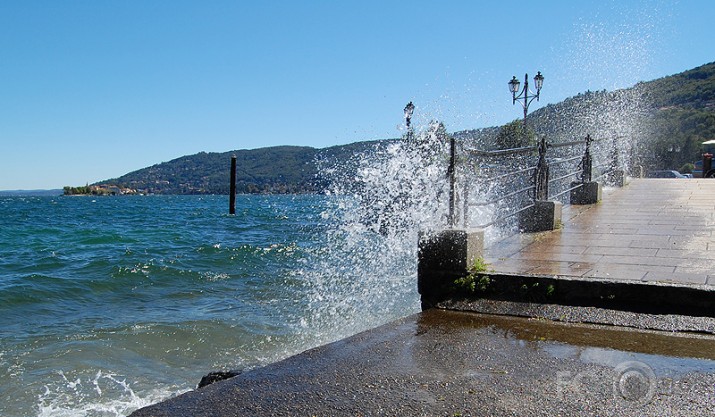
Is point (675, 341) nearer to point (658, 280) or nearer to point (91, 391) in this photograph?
point (658, 280)

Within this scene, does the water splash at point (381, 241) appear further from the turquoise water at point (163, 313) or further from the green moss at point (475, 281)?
the green moss at point (475, 281)

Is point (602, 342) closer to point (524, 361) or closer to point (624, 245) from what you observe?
point (524, 361)

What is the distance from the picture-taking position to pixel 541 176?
30.8ft

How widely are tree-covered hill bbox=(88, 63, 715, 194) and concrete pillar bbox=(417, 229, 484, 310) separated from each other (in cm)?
129

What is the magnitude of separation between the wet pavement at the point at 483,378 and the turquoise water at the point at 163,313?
3033mm

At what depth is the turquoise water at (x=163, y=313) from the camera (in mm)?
6688

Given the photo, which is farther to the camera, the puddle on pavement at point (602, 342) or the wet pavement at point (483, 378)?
the puddle on pavement at point (602, 342)

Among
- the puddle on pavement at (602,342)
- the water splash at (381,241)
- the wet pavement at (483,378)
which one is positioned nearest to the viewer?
the wet pavement at (483,378)

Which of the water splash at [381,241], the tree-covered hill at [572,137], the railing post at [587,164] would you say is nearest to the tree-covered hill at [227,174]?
the tree-covered hill at [572,137]

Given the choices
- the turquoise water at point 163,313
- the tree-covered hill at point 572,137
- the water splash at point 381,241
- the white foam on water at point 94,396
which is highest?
the tree-covered hill at point 572,137

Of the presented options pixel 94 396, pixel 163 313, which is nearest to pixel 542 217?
pixel 94 396

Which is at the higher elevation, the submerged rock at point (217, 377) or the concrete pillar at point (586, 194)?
the concrete pillar at point (586, 194)

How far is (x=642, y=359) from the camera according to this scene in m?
→ 3.66

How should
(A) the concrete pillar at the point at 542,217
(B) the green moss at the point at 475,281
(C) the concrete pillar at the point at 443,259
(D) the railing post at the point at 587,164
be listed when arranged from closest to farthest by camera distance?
(B) the green moss at the point at 475,281
(C) the concrete pillar at the point at 443,259
(A) the concrete pillar at the point at 542,217
(D) the railing post at the point at 587,164
